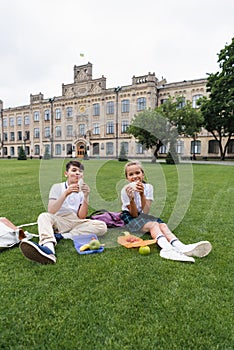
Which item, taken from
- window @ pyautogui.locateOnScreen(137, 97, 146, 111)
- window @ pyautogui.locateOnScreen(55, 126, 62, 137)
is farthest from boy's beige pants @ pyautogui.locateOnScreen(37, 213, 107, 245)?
window @ pyautogui.locateOnScreen(137, 97, 146, 111)

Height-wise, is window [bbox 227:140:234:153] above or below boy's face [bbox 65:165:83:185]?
above

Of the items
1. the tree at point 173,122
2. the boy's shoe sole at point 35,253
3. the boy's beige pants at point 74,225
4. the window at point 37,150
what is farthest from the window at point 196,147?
the boy's shoe sole at point 35,253

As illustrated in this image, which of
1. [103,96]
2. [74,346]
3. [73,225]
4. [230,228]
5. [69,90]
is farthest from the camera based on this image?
[69,90]

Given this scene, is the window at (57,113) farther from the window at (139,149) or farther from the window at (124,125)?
the window at (139,149)

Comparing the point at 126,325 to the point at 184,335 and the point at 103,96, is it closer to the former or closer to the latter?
the point at 184,335

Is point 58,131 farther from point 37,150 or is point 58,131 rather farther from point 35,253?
point 35,253

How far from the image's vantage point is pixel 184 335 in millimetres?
1415

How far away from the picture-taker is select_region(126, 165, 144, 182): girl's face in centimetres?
305

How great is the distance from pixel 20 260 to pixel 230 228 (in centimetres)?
289

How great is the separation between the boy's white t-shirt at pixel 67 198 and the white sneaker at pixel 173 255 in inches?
47.1

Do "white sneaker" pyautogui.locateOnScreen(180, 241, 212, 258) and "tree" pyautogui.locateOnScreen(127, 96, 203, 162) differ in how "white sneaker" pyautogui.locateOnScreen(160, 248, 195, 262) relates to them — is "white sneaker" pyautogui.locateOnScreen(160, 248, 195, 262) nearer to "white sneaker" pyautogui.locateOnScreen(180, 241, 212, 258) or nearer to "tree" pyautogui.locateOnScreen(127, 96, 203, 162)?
"white sneaker" pyautogui.locateOnScreen(180, 241, 212, 258)

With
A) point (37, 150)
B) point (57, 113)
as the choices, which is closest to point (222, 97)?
point (57, 113)

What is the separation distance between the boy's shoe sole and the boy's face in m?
0.88

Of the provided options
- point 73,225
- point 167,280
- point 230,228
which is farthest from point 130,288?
point 230,228
